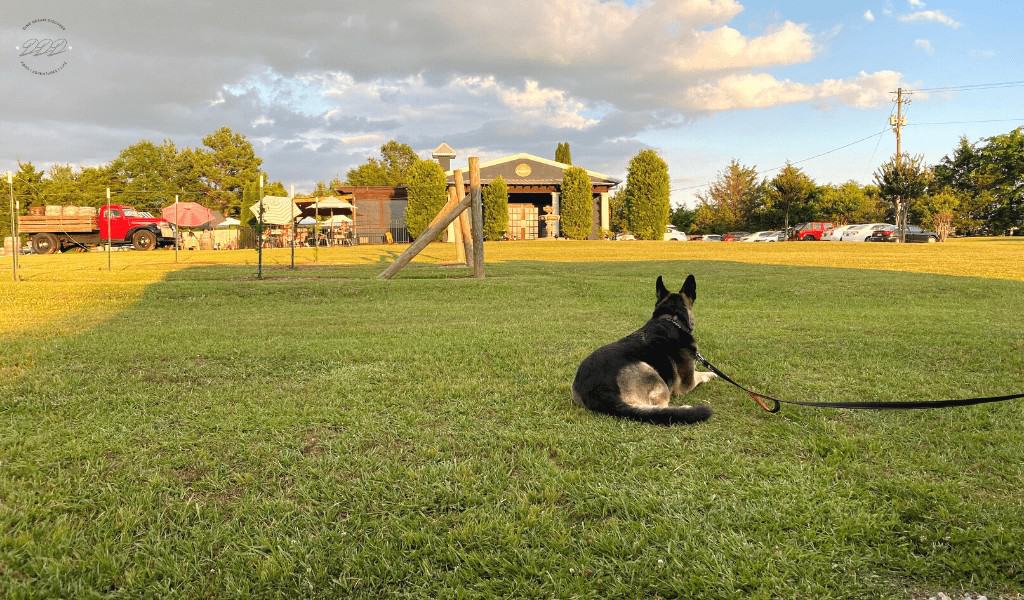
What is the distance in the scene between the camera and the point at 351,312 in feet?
28.4

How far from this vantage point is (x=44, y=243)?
2800 centimetres

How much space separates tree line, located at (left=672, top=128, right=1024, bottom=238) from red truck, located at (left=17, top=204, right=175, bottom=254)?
45.7 meters

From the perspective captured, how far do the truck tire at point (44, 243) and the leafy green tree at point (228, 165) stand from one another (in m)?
30.3

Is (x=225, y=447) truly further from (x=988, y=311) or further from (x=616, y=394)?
(x=988, y=311)

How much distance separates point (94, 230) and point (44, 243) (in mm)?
2094

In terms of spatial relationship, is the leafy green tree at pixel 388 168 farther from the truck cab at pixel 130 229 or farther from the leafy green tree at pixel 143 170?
the truck cab at pixel 130 229

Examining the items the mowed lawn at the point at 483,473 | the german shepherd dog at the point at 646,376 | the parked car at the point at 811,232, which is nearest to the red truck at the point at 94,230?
the mowed lawn at the point at 483,473

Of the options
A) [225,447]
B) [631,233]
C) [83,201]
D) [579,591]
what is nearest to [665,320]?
[579,591]

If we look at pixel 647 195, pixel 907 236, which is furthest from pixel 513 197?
pixel 907 236

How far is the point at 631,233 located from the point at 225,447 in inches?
1364

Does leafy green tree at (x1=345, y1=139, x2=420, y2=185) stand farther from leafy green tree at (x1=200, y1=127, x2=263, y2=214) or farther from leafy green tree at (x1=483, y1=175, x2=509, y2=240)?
leafy green tree at (x1=483, y1=175, x2=509, y2=240)

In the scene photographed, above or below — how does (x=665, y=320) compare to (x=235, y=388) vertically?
above

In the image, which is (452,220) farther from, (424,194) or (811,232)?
(811,232)

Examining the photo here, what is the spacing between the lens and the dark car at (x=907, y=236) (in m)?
37.1
